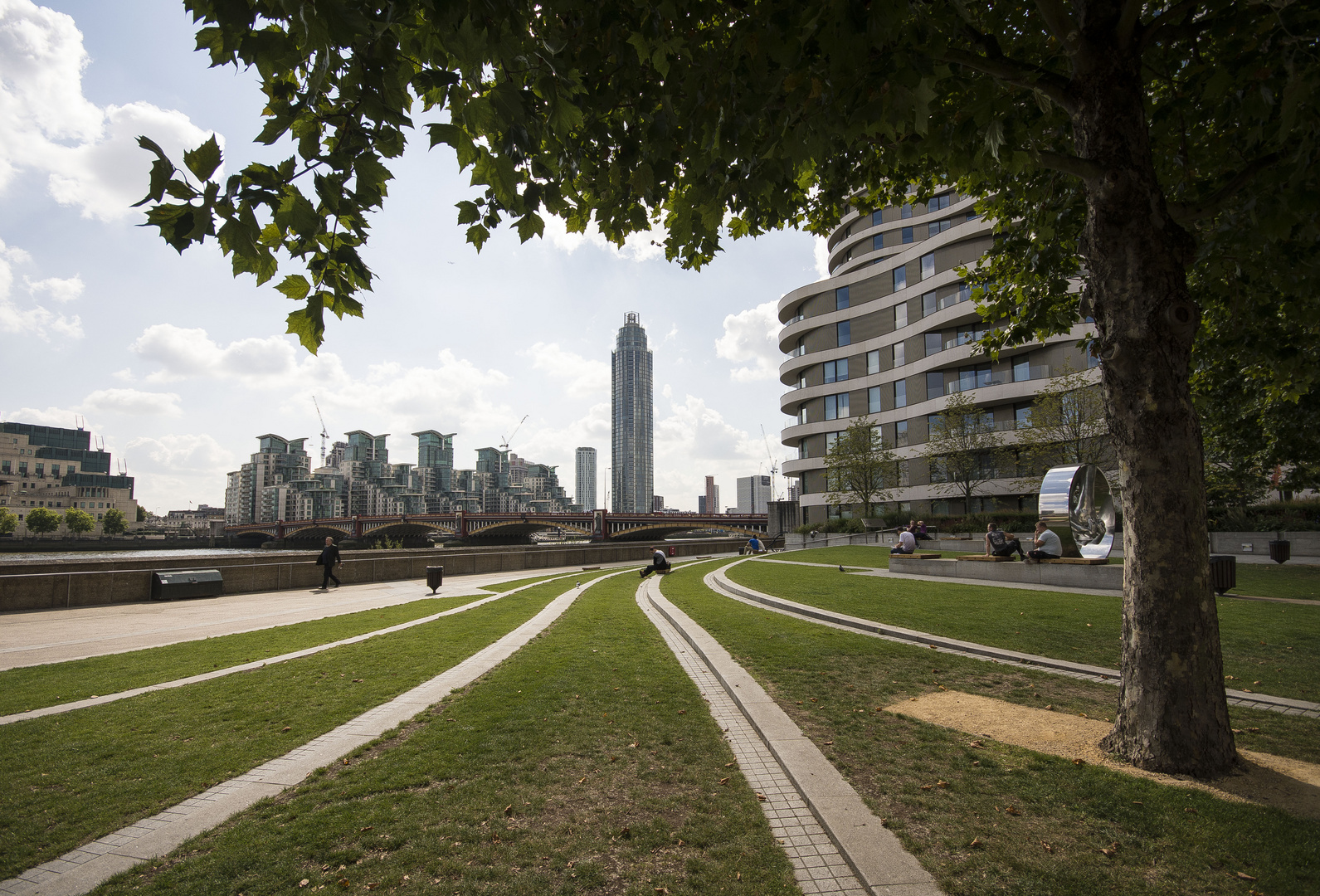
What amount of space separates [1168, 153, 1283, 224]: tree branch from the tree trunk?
0.74 metres

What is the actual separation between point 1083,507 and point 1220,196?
15.1 metres


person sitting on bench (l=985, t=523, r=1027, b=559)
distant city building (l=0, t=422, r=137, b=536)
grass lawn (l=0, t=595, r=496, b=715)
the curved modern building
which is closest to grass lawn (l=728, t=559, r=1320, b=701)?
person sitting on bench (l=985, t=523, r=1027, b=559)

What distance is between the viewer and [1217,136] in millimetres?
7449

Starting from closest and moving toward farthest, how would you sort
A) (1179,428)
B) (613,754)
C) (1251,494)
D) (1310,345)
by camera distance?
(1179,428)
(613,754)
(1310,345)
(1251,494)

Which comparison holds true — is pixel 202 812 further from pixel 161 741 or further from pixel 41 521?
pixel 41 521

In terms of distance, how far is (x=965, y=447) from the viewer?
4362cm

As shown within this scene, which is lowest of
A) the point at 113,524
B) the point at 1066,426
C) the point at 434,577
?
the point at 113,524

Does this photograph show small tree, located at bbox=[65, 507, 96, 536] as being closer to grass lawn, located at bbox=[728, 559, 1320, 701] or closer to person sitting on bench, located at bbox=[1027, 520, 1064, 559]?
grass lawn, located at bbox=[728, 559, 1320, 701]

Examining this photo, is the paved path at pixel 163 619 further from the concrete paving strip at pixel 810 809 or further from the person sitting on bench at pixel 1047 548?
the person sitting on bench at pixel 1047 548

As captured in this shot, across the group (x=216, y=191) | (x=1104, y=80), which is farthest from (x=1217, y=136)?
(x=216, y=191)

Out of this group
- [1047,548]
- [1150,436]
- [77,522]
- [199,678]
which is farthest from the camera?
A: [77,522]

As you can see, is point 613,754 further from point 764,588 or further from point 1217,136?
point 764,588

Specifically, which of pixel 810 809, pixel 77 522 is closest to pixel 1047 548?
pixel 810 809

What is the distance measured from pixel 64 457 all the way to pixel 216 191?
17752cm
